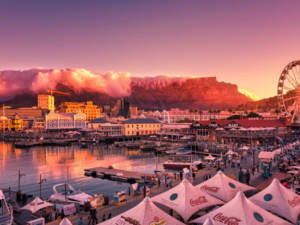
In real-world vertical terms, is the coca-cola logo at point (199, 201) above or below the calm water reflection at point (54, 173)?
above

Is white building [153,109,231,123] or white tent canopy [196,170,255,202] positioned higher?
white building [153,109,231,123]

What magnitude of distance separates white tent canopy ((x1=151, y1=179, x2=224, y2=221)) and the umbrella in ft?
7.55

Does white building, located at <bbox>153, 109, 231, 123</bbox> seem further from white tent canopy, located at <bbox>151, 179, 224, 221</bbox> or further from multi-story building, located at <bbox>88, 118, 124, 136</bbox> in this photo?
white tent canopy, located at <bbox>151, 179, 224, 221</bbox>

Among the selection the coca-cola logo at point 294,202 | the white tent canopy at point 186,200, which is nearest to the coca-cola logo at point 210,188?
the white tent canopy at point 186,200

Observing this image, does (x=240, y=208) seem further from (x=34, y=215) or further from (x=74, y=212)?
(x=34, y=215)

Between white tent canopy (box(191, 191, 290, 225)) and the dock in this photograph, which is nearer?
white tent canopy (box(191, 191, 290, 225))

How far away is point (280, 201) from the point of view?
44.7 feet

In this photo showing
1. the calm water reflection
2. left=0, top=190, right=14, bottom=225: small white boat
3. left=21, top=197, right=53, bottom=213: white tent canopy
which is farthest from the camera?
the calm water reflection

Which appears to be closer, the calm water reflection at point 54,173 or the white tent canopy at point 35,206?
the white tent canopy at point 35,206

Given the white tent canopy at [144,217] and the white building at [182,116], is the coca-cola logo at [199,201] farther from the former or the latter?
the white building at [182,116]

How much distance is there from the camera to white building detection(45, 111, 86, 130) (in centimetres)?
12321

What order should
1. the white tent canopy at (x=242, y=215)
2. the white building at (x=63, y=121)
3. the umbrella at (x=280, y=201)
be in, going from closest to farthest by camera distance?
1. the white tent canopy at (x=242, y=215)
2. the umbrella at (x=280, y=201)
3. the white building at (x=63, y=121)

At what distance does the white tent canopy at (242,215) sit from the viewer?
36.7 feet

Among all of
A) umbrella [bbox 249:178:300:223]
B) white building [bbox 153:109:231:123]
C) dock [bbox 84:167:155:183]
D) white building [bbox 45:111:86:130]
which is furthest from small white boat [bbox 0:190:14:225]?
white building [bbox 153:109:231:123]
